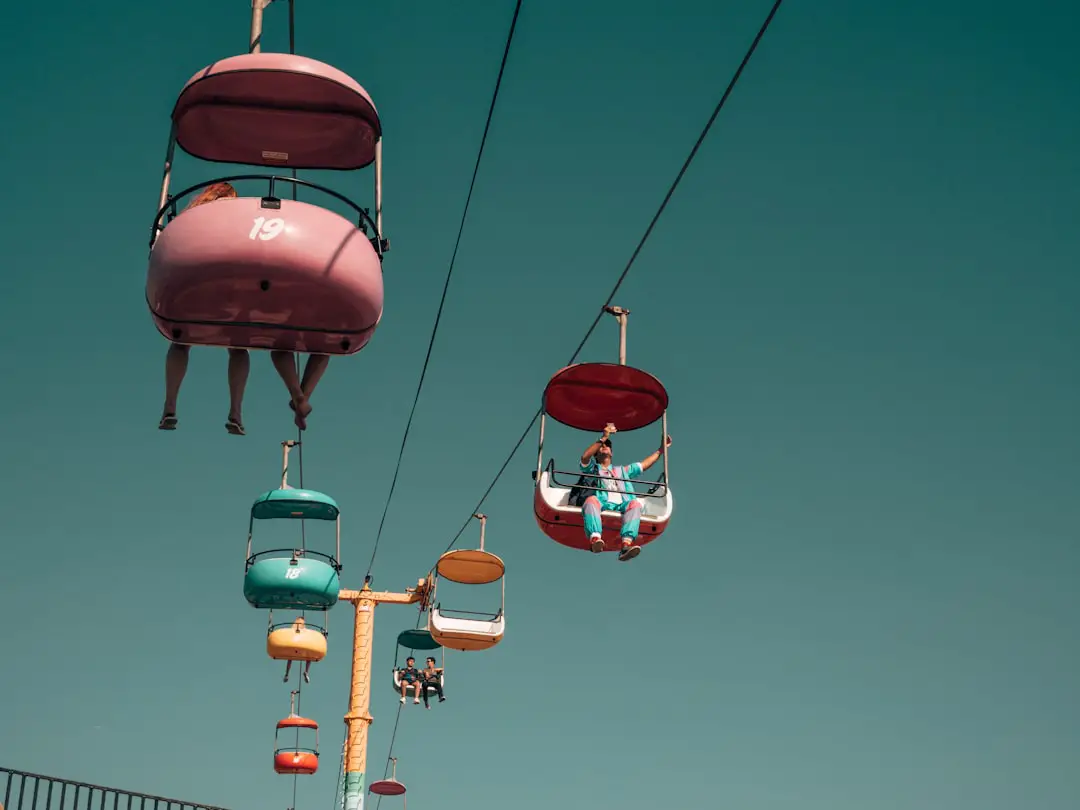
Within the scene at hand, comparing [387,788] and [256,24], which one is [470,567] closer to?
[387,788]

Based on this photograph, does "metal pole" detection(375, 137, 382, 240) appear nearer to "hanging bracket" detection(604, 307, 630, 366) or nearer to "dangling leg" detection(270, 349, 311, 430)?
"dangling leg" detection(270, 349, 311, 430)

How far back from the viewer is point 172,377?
898 centimetres

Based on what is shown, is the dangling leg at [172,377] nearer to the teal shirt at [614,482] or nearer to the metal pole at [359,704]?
the teal shirt at [614,482]

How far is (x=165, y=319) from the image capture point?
8.34 meters

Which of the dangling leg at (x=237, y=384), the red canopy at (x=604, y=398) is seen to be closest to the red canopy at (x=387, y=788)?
the red canopy at (x=604, y=398)

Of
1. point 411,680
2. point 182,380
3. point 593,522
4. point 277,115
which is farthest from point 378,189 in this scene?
point 411,680

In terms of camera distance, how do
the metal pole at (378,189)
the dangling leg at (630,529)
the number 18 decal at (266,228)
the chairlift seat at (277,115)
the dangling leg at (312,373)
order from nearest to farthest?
the number 18 decal at (266,228)
the chairlift seat at (277,115)
the metal pole at (378,189)
the dangling leg at (312,373)
the dangling leg at (630,529)

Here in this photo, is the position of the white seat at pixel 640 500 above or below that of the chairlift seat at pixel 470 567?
below

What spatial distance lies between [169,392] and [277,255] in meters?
1.63

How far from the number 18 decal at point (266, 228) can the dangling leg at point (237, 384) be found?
1.19 metres

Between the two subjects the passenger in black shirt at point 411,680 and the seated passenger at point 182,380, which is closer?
the seated passenger at point 182,380

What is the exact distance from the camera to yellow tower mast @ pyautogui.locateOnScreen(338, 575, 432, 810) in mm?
24281

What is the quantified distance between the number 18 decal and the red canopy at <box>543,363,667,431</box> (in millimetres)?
5857

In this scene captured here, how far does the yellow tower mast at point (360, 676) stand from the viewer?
79.7 feet
